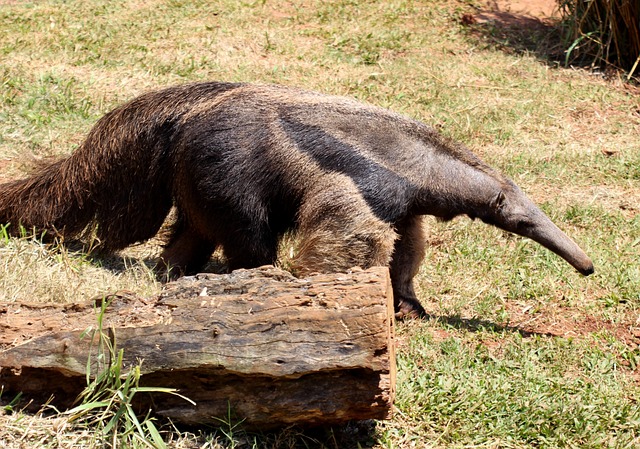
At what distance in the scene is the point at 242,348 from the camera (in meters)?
3.83

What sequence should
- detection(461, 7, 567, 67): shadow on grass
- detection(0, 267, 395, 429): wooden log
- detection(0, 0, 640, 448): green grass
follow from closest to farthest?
detection(0, 267, 395, 429): wooden log < detection(0, 0, 640, 448): green grass < detection(461, 7, 567, 67): shadow on grass

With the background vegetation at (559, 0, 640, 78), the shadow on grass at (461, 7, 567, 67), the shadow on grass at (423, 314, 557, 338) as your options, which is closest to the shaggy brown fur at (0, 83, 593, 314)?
the shadow on grass at (423, 314, 557, 338)

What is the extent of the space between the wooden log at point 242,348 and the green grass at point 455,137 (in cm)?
18

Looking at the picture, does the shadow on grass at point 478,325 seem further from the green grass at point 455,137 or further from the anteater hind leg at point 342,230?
the anteater hind leg at point 342,230

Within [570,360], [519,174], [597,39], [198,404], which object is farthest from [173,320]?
[597,39]

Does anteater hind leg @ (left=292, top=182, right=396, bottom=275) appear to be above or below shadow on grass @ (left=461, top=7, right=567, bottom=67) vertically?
above

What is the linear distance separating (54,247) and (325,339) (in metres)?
3.08

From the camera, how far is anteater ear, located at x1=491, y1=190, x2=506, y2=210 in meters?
5.88

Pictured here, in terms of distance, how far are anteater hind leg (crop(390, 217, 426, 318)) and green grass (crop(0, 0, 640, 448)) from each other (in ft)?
0.83

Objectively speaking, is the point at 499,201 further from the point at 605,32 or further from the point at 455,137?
the point at 605,32

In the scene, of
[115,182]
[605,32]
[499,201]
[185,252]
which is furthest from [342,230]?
[605,32]

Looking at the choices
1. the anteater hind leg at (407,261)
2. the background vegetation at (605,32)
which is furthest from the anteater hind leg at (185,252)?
the background vegetation at (605,32)

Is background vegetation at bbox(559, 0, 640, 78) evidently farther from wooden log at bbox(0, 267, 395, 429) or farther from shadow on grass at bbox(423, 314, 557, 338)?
wooden log at bbox(0, 267, 395, 429)

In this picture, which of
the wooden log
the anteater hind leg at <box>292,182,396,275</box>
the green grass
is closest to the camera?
the wooden log
